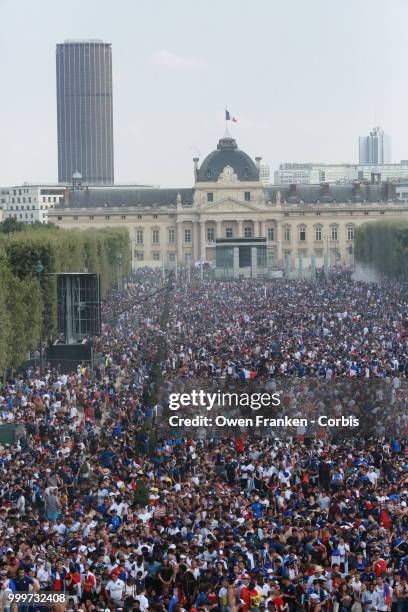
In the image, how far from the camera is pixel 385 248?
383 feet

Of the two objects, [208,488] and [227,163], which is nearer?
[208,488]

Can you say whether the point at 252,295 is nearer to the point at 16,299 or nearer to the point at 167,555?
the point at 16,299

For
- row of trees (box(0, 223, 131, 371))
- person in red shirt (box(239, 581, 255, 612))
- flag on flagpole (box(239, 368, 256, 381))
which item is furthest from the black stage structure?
person in red shirt (box(239, 581, 255, 612))

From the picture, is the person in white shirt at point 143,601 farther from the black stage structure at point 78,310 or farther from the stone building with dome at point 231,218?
the stone building with dome at point 231,218

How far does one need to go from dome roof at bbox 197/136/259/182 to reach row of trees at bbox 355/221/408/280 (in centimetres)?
3314

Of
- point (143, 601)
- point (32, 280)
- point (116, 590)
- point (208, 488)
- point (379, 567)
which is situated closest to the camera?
point (143, 601)

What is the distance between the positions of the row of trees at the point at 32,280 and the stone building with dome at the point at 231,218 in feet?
213

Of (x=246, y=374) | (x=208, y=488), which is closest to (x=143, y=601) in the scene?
(x=208, y=488)

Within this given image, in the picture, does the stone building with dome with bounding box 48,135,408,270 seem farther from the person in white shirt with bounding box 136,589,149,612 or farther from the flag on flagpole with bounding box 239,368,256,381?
the person in white shirt with bounding box 136,589,149,612

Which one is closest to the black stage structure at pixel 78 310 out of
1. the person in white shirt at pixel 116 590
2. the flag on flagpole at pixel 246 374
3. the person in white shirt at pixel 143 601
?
the flag on flagpole at pixel 246 374

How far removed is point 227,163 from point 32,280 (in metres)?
114

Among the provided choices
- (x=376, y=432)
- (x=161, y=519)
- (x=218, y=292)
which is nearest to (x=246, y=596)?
(x=161, y=519)

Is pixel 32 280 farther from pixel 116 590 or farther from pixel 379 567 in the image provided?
pixel 379 567

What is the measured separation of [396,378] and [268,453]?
8.86m
